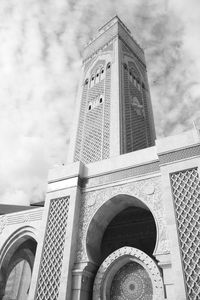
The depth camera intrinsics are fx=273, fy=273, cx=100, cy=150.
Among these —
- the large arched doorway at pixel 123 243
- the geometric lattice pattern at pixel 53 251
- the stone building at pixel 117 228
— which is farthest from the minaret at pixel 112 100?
the geometric lattice pattern at pixel 53 251

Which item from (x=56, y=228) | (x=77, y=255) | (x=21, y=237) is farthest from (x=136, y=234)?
(x=21, y=237)

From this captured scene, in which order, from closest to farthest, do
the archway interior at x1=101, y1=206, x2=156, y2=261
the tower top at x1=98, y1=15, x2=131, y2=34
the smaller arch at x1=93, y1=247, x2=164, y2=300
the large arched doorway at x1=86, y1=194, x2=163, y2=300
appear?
the smaller arch at x1=93, y1=247, x2=164, y2=300 < the large arched doorway at x1=86, y1=194, x2=163, y2=300 < the archway interior at x1=101, y1=206, x2=156, y2=261 < the tower top at x1=98, y1=15, x2=131, y2=34

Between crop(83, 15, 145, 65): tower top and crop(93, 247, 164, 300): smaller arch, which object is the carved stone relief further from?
crop(83, 15, 145, 65): tower top

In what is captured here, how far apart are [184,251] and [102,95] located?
6.11 m

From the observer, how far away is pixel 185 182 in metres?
4.64

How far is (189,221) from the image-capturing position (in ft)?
13.9

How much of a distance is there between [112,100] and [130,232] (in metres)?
4.39

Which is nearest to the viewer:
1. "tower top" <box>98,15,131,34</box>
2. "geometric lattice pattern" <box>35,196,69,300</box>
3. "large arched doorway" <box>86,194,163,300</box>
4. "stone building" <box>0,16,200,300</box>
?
"stone building" <box>0,16,200,300</box>

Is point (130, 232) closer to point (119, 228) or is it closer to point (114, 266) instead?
point (119, 228)

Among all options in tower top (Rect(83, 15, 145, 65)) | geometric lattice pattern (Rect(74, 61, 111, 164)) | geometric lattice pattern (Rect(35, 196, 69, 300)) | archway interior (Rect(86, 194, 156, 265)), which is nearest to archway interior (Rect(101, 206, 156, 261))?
archway interior (Rect(86, 194, 156, 265))

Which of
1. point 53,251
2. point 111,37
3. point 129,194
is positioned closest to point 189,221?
point 129,194

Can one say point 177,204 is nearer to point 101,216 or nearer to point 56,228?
point 101,216

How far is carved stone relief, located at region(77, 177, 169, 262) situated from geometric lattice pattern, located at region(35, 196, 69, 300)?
0.35 meters

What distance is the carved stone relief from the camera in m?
4.59
